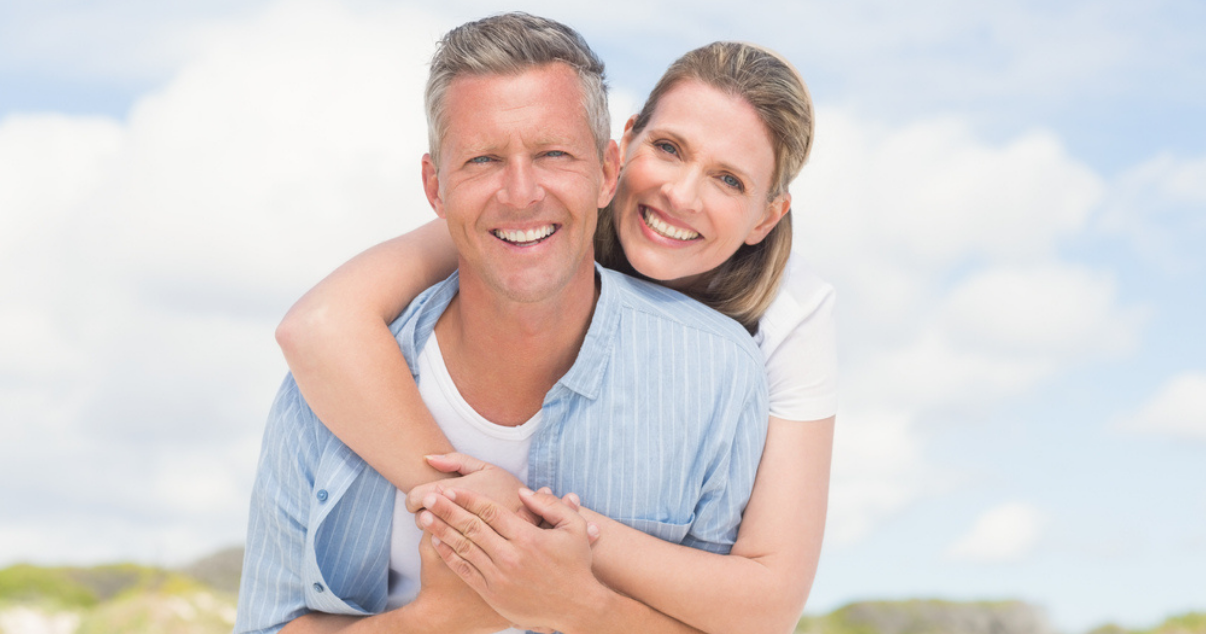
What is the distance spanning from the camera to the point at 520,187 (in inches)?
102

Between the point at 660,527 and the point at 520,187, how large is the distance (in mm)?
1024

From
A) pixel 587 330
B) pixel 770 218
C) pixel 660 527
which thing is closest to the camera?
pixel 660 527

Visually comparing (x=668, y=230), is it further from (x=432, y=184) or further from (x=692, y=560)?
(x=692, y=560)

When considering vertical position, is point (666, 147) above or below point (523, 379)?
A: above

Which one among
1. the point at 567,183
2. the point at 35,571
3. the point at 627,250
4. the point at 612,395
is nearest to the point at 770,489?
the point at 612,395

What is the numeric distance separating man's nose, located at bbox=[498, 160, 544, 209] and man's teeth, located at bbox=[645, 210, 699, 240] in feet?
1.73

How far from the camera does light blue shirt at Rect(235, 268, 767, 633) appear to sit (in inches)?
111

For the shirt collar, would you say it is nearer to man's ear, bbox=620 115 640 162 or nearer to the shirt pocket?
the shirt pocket

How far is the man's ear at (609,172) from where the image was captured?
2832mm

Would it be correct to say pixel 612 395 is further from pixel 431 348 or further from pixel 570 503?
pixel 431 348

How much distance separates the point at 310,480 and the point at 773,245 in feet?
5.33

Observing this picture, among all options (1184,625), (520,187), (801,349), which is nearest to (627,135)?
(520,187)

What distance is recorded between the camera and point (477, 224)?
268 cm

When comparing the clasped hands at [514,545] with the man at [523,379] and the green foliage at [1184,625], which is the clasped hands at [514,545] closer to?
the man at [523,379]
